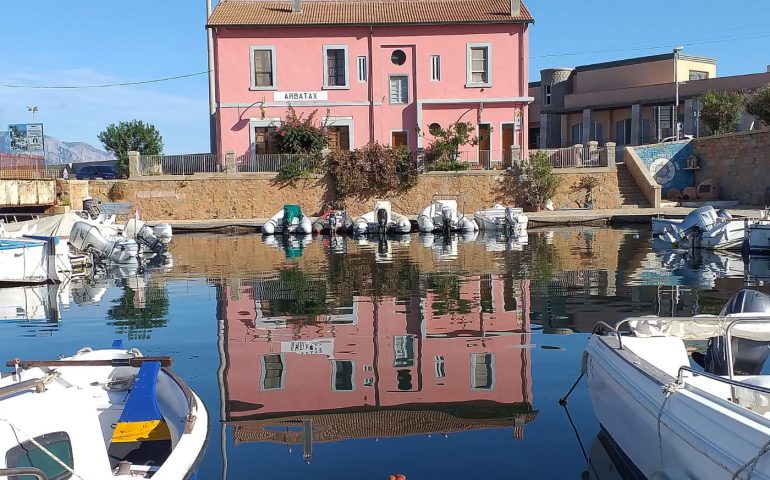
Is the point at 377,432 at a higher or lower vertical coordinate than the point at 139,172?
lower

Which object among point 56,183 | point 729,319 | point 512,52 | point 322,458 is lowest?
point 322,458

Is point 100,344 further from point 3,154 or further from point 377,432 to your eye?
point 3,154

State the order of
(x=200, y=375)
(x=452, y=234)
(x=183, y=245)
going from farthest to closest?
(x=452, y=234)
(x=183, y=245)
(x=200, y=375)

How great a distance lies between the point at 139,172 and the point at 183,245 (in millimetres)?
8716

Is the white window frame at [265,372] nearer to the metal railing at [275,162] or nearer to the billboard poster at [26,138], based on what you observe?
the metal railing at [275,162]

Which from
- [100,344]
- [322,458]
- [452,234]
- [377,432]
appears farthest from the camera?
[452,234]

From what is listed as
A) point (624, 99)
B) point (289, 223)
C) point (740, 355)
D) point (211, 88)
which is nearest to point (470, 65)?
point (289, 223)

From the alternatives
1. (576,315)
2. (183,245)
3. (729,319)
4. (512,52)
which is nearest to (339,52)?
(512,52)

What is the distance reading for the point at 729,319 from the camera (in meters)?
6.80

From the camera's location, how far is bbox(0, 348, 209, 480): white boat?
4676 millimetres

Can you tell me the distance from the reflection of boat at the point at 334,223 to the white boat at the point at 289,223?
17.6 inches

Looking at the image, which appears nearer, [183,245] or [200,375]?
[200,375]

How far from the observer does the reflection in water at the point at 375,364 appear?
749 cm

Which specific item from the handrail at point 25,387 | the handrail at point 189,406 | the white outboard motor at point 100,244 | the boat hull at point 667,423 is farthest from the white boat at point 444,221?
the handrail at point 25,387
